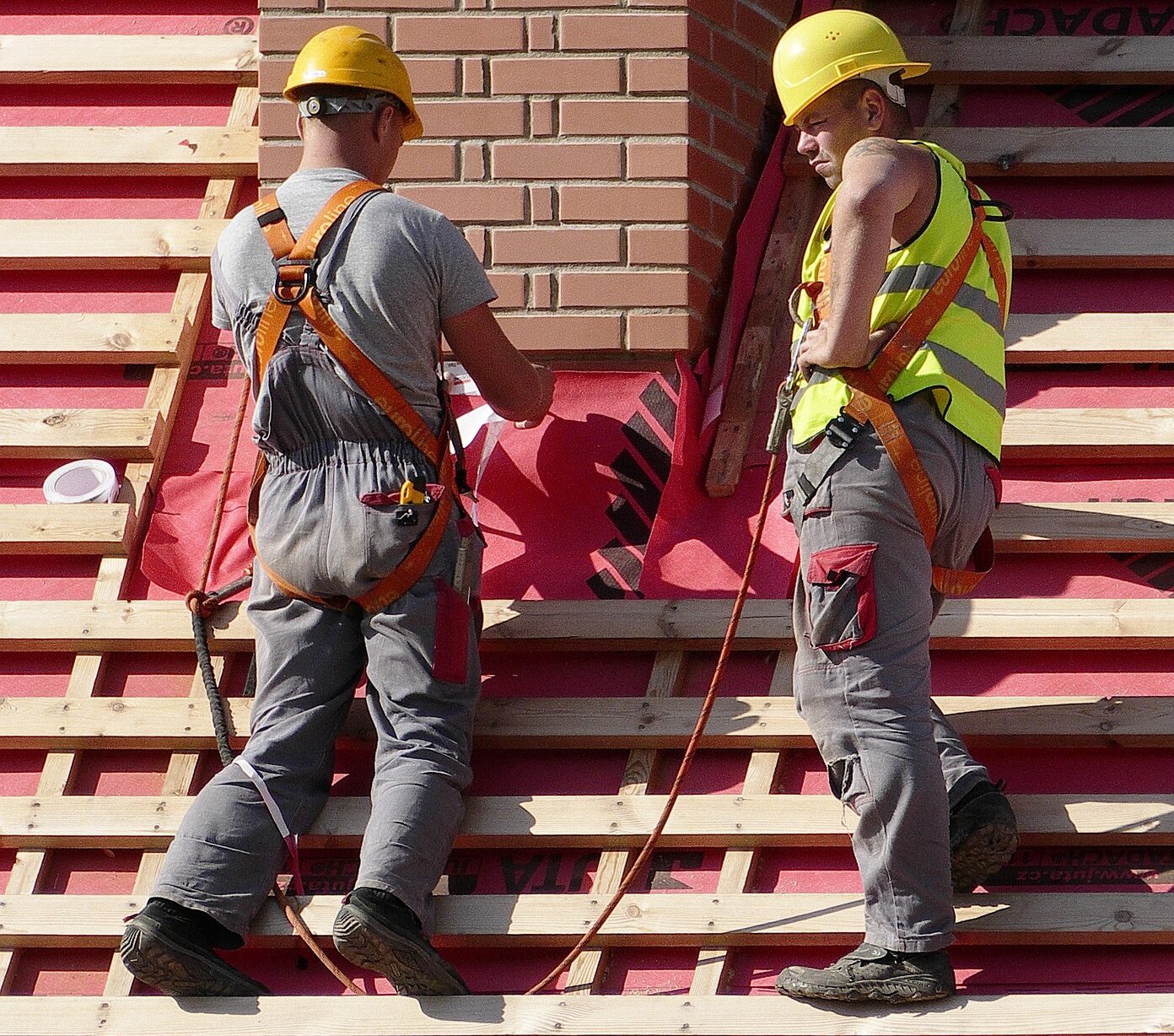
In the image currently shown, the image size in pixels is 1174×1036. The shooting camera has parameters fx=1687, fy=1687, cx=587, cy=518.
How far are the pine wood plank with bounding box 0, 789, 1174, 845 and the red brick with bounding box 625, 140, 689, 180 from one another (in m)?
1.75

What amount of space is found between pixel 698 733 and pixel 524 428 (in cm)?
121

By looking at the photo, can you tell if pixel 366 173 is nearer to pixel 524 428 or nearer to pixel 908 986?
pixel 524 428

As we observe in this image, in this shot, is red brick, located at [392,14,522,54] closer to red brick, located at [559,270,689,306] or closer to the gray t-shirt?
red brick, located at [559,270,689,306]

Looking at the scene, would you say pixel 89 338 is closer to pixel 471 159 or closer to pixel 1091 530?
pixel 471 159

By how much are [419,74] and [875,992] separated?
9.21 feet

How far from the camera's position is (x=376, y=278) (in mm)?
3672

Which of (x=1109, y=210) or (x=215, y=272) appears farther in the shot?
(x=1109, y=210)

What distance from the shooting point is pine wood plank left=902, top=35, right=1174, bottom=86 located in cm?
508

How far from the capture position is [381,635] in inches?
146

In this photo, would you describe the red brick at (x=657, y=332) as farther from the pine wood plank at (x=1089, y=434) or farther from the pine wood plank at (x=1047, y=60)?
the pine wood plank at (x=1047, y=60)

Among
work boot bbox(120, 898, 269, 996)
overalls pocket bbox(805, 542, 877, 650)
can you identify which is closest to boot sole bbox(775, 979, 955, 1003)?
overalls pocket bbox(805, 542, 877, 650)

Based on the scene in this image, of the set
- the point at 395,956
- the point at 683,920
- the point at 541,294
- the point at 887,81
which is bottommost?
the point at 395,956

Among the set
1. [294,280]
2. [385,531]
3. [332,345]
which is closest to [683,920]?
[385,531]

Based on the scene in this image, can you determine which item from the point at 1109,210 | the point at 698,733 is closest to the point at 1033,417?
the point at 1109,210
